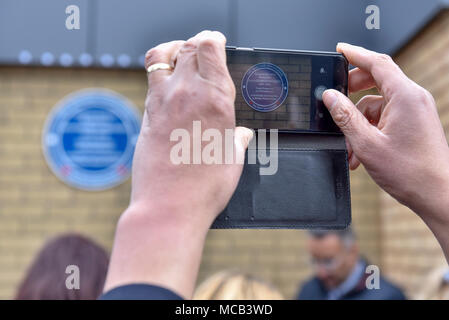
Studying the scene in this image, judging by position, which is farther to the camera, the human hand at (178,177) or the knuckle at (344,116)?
the knuckle at (344,116)

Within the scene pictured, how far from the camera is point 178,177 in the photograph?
2.47ft

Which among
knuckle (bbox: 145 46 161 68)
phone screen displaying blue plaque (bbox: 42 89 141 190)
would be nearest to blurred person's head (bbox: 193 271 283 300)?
knuckle (bbox: 145 46 161 68)

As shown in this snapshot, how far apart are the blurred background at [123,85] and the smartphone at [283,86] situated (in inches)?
116

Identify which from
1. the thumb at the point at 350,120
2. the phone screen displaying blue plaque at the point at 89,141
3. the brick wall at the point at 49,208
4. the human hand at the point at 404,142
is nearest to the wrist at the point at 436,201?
the human hand at the point at 404,142

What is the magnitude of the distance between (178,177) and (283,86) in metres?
0.53

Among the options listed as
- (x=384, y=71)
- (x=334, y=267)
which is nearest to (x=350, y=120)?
(x=384, y=71)

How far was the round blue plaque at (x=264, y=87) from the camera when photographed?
1.20m

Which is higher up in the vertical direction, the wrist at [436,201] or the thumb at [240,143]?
the thumb at [240,143]

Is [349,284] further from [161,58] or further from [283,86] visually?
[161,58]

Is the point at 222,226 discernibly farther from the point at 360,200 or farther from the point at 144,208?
the point at 360,200

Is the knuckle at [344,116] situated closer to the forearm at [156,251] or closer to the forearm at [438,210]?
the forearm at [438,210]

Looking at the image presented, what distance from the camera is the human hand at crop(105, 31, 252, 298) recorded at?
709mm

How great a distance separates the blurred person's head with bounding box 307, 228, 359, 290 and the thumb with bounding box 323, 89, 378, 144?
9.60ft
